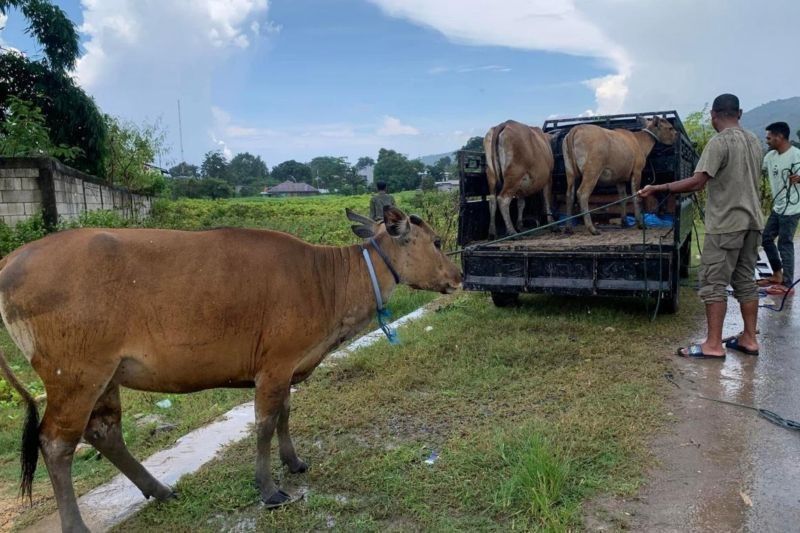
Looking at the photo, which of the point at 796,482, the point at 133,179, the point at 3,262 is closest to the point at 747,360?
the point at 796,482

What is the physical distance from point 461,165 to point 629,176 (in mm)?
2465

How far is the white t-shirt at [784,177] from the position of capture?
→ 720cm

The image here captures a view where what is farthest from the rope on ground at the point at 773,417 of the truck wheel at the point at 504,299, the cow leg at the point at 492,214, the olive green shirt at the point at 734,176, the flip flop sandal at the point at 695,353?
the cow leg at the point at 492,214

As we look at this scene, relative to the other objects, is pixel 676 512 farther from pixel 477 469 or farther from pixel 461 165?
pixel 461 165

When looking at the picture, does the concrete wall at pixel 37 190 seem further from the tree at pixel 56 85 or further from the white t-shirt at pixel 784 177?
the white t-shirt at pixel 784 177

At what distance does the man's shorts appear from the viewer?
505 cm

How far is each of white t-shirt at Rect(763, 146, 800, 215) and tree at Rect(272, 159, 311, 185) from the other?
270ft

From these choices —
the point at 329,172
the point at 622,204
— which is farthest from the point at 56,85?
the point at 329,172

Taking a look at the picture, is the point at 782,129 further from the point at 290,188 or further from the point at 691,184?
the point at 290,188

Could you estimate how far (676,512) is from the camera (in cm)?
290

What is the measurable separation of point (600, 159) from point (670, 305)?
197 cm

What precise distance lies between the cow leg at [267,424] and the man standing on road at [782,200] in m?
6.46

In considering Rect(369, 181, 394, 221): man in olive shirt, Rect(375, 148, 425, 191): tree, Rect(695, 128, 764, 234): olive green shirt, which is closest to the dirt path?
Rect(695, 128, 764, 234): olive green shirt

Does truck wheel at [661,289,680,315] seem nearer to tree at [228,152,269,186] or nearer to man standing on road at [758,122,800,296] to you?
man standing on road at [758,122,800,296]
